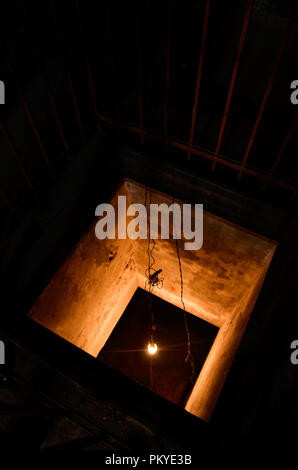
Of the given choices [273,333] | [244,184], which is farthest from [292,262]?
[244,184]

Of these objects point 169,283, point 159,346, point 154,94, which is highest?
point 154,94

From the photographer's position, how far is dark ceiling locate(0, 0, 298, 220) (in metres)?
2.93

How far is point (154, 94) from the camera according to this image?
3.83 meters

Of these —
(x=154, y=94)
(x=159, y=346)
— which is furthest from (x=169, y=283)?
(x=154, y=94)

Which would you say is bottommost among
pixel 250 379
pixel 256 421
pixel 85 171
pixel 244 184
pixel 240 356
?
pixel 256 421

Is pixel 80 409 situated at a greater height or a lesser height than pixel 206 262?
lesser

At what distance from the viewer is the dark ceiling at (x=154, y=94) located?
293cm

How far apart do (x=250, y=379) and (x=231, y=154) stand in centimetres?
224

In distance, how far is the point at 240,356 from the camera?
9.01 feet

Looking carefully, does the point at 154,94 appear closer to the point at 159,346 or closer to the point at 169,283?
the point at 169,283

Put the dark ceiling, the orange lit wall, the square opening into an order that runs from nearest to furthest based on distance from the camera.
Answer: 1. the dark ceiling
2. the orange lit wall
3. the square opening

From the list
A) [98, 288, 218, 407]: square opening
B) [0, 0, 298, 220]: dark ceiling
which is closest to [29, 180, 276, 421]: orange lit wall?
[98, 288, 218, 407]: square opening

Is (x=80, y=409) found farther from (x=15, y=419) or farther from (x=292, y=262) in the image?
(x=292, y=262)

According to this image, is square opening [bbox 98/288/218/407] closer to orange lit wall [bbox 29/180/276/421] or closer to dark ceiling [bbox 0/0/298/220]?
orange lit wall [bbox 29/180/276/421]
